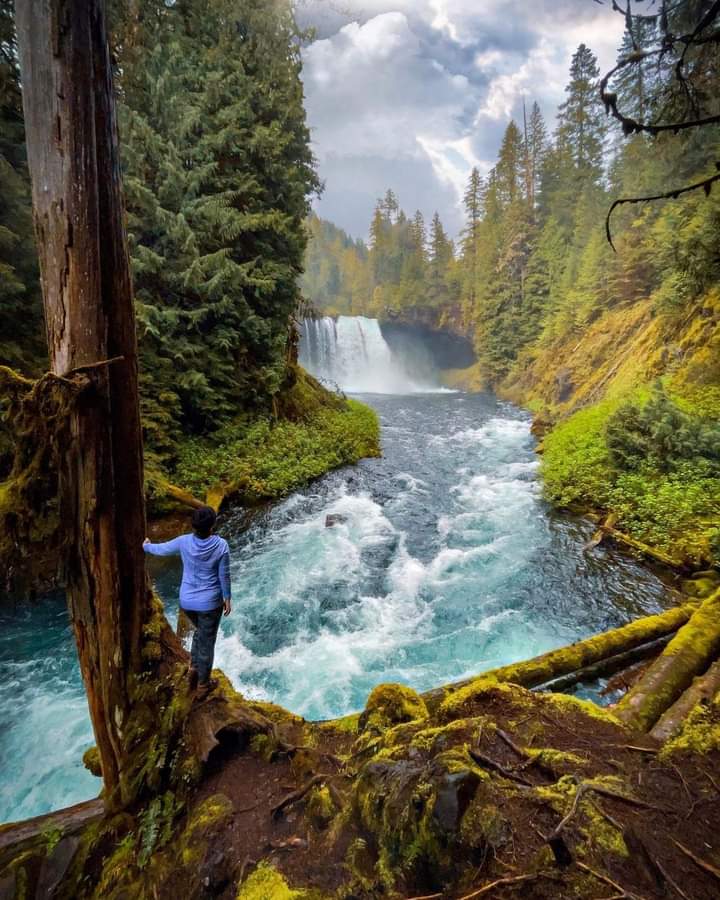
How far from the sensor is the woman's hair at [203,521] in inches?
126

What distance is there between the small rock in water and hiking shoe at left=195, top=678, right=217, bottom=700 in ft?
22.7

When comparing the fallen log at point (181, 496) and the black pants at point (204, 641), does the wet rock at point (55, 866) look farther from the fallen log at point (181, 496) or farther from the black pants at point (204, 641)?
the fallen log at point (181, 496)

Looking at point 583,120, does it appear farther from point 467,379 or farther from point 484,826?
point 484,826

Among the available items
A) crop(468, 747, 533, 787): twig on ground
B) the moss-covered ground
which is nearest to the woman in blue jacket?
the moss-covered ground

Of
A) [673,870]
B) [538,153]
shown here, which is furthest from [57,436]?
[538,153]

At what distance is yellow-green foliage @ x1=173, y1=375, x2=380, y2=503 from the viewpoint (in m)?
10.7

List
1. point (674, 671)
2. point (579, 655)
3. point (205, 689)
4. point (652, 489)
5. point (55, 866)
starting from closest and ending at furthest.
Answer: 1. point (55, 866)
2. point (205, 689)
3. point (674, 671)
4. point (579, 655)
5. point (652, 489)

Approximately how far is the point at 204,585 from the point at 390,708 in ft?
5.80

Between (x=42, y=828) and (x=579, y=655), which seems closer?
(x=42, y=828)

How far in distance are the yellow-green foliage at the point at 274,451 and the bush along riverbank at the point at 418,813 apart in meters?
7.68

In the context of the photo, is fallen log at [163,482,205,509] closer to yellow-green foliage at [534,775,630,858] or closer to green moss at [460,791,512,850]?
green moss at [460,791,512,850]

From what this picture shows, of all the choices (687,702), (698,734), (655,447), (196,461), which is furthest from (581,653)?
(196,461)

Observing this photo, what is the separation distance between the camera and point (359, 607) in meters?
7.33

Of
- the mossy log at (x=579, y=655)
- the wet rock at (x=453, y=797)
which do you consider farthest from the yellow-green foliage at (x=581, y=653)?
the wet rock at (x=453, y=797)
